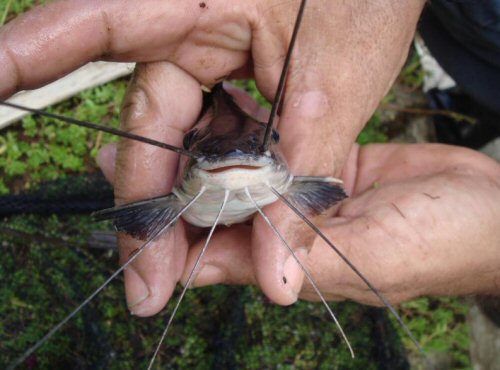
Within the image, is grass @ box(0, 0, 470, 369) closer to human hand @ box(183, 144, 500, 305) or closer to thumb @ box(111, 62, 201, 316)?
human hand @ box(183, 144, 500, 305)

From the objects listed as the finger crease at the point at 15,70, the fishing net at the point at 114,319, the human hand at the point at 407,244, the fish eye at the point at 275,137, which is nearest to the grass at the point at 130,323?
the fishing net at the point at 114,319

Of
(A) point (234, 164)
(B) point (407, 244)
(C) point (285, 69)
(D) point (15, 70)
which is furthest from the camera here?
(B) point (407, 244)

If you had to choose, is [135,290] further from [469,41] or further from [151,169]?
[469,41]

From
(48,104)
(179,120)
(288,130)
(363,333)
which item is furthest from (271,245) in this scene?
(48,104)

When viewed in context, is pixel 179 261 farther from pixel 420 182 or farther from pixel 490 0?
pixel 490 0

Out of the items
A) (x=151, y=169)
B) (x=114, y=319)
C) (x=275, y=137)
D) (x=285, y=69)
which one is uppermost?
(x=285, y=69)

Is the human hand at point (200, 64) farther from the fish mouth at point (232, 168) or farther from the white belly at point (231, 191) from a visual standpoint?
the fish mouth at point (232, 168)

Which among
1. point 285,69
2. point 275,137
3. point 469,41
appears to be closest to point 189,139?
point 275,137

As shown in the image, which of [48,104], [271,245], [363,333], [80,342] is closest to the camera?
[271,245]
